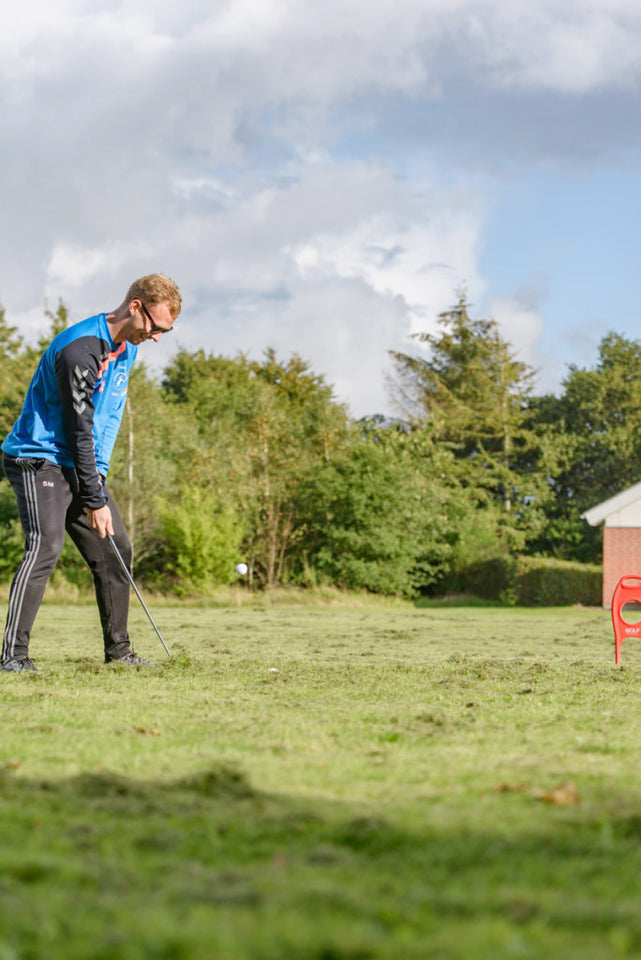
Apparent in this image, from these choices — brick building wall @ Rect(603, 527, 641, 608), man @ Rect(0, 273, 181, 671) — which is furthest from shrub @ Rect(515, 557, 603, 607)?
man @ Rect(0, 273, 181, 671)

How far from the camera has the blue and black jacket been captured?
5.97 meters

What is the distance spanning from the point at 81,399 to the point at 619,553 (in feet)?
79.6

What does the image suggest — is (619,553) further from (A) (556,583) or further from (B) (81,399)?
(B) (81,399)

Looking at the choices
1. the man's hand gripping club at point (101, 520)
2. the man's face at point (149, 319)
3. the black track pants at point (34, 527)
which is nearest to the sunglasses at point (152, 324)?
the man's face at point (149, 319)

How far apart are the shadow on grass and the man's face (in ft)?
12.3

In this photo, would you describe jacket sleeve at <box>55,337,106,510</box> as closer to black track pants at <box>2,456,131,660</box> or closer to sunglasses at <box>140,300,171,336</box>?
black track pants at <box>2,456,131,660</box>

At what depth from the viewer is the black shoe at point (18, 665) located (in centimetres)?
A: 598

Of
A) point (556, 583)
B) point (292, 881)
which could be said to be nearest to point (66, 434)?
point (292, 881)

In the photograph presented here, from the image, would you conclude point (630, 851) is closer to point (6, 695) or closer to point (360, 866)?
point (360, 866)

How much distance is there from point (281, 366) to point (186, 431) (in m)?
11.7

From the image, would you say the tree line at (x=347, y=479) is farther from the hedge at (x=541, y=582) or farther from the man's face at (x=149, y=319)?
the man's face at (x=149, y=319)

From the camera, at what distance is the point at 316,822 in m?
2.54

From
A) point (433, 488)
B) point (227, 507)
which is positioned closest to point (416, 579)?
point (433, 488)

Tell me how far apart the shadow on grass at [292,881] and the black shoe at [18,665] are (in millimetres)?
3300
